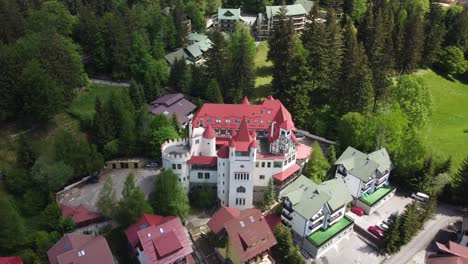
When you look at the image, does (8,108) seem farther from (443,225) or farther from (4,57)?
(443,225)

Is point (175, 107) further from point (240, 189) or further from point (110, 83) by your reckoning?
point (240, 189)

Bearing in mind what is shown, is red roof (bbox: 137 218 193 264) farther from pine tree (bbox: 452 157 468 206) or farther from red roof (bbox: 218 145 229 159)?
pine tree (bbox: 452 157 468 206)

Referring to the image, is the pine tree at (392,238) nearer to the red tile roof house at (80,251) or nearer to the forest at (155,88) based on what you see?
the forest at (155,88)

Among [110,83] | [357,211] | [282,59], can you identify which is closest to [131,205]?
[357,211]

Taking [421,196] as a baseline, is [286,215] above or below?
above

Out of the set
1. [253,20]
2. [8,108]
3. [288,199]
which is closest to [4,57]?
[8,108]

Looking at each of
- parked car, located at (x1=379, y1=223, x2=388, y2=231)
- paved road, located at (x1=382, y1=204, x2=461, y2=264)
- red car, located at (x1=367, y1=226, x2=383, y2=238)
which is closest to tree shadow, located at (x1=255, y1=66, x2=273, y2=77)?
parked car, located at (x1=379, y1=223, x2=388, y2=231)

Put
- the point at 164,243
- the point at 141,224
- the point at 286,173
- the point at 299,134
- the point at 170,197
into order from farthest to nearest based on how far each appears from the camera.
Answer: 1. the point at 299,134
2. the point at 286,173
3. the point at 170,197
4. the point at 141,224
5. the point at 164,243
